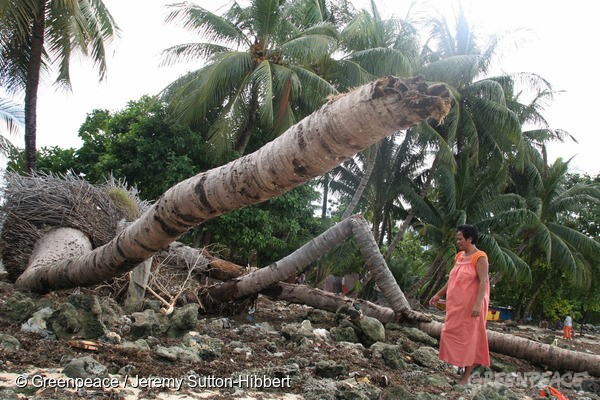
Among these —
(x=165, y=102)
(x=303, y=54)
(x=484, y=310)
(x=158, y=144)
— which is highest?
(x=303, y=54)

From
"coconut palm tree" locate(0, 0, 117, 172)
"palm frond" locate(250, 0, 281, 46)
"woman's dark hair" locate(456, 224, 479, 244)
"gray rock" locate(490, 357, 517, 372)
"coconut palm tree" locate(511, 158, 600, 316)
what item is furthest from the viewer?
"coconut palm tree" locate(511, 158, 600, 316)

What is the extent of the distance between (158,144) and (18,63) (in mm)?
4232

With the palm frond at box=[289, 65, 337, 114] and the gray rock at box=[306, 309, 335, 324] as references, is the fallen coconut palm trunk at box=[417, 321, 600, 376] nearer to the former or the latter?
the gray rock at box=[306, 309, 335, 324]

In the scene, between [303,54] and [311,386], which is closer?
[311,386]

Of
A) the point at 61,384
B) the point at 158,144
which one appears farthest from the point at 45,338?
the point at 158,144

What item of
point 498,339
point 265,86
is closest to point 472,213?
point 265,86

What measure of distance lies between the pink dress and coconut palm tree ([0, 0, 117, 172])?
11.1 m

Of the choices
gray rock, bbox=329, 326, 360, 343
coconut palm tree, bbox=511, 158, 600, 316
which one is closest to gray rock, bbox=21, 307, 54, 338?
gray rock, bbox=329, 326, 360, 343

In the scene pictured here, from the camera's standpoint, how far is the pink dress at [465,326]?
5.09 m

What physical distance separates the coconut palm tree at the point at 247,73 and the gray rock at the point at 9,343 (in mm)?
10741

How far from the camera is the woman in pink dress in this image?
5062mm

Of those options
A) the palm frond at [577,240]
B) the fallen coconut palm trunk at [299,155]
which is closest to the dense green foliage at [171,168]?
the palm frond at [577,240]

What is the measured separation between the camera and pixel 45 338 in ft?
14.8

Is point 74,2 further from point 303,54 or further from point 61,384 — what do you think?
point 61,384
